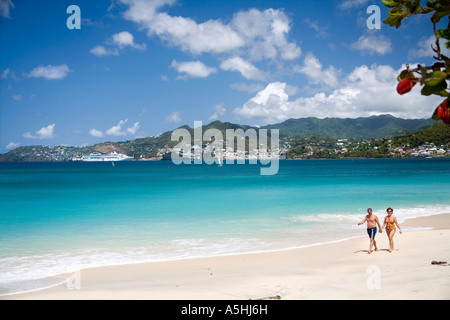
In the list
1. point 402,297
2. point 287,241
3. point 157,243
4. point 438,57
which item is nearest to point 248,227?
point 287,241

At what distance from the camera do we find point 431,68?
72.9 inches

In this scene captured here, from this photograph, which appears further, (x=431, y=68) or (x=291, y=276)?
(x=291, y=276)

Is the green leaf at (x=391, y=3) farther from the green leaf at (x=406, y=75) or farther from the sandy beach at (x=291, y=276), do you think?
the sandy beach at (x=291, y=276)

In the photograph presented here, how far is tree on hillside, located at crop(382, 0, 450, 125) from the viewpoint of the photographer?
1729mm

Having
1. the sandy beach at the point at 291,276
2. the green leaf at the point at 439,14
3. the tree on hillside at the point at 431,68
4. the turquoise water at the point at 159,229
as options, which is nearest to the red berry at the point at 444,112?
the tree on hillside at the point at 431,68

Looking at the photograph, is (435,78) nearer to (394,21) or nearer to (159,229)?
(394,21)

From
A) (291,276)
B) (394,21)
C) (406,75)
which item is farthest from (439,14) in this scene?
(291,276)

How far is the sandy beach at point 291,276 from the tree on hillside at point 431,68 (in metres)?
5.90

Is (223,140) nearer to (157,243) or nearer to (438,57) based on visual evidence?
(157,243)

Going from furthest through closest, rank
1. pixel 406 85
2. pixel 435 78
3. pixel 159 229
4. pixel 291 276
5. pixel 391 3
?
pixel 159 229 < pixel 291 276 < pixel 391 3 < pixel 406 85 < pixel 435 78

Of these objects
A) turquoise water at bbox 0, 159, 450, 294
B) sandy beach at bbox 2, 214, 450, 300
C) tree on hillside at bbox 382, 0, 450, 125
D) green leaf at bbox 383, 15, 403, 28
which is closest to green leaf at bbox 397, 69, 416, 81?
tree on hillside at bbox 382, 0, 450, 125

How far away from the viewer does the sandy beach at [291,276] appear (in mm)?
7363

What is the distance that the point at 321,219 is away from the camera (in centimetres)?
1933

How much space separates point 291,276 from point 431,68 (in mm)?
7891
